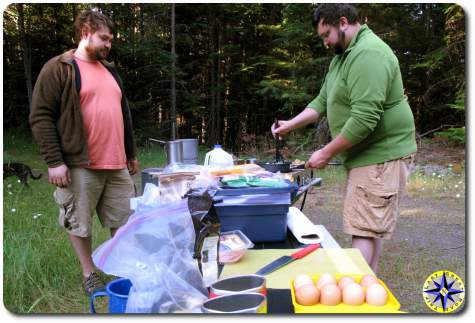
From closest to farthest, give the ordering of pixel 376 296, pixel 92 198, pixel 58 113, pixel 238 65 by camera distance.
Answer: pixel 376 296 → pixel 58 113 → pixel 92 198 → pixel 238 65

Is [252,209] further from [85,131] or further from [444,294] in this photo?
[85,131]

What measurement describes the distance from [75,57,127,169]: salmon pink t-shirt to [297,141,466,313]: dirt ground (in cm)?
108

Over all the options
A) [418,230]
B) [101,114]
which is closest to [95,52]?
[101,114]

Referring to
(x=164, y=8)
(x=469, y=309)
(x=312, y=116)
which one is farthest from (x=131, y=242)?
(x=164, y=8)

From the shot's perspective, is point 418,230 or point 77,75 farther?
point 418,230

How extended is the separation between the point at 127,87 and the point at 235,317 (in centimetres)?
588

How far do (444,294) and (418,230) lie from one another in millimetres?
2013

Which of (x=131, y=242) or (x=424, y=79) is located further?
(x=424, y=79)

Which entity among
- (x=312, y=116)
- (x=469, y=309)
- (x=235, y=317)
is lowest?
(x=469, y=309)

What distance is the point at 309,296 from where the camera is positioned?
0.64 meters

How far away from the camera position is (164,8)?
5535 mm

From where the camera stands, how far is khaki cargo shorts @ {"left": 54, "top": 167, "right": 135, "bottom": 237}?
143 centimetres

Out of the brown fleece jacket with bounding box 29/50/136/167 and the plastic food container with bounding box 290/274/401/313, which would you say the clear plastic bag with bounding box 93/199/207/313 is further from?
the brown fleece jacket with bounding box 29/50/136/167

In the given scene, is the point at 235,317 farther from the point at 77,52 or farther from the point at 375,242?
the point at 77,52
